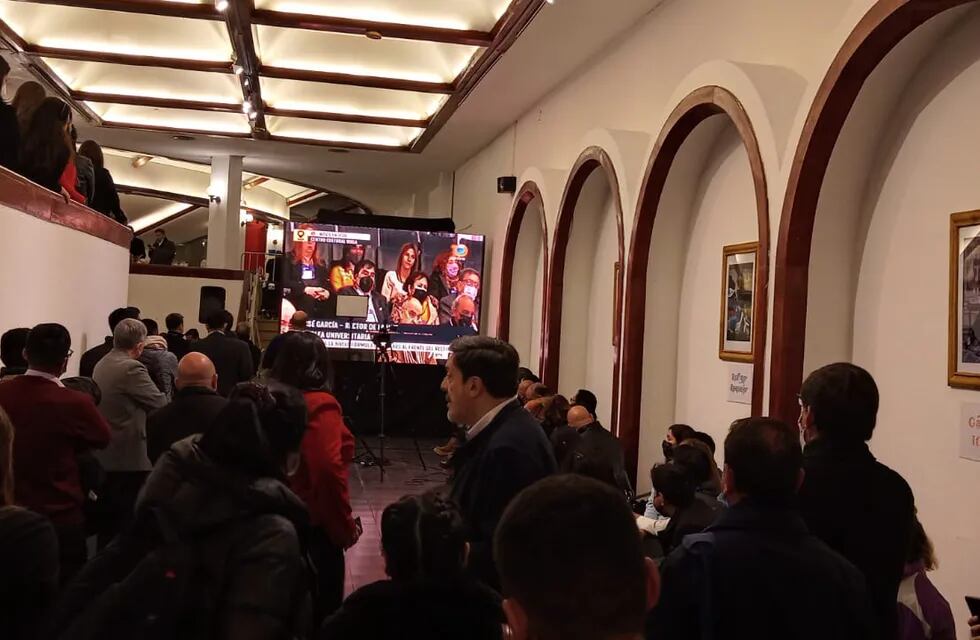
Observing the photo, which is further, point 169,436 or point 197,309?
point 197,309

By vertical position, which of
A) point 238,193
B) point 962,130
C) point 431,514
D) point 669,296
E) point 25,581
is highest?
point 238,193

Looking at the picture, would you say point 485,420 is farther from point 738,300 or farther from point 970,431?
point 738,300

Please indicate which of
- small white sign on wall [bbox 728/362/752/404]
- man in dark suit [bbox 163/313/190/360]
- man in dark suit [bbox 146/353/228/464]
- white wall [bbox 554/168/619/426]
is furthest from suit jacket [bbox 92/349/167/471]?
white wall [bbox 554/168/619/426]

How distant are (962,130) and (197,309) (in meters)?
10.2

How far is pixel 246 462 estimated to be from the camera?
1.96 metres

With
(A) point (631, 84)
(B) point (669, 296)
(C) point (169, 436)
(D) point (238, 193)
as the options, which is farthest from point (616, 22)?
(D) point (238, 193)

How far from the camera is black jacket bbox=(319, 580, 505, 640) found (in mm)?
1662

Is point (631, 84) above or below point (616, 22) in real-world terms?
below

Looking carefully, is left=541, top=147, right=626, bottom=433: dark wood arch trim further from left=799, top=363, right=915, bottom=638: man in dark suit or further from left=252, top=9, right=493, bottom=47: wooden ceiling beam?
left=799, top=363, right=915, bottom=638: man in dark suit

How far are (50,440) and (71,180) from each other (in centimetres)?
395

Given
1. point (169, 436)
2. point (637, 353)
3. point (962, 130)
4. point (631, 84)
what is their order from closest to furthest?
point (169, 436), point (962, 130), point (637, 353), point (631, 84)

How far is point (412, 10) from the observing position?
26.2 ft

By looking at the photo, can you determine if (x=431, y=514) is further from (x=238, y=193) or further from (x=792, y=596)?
(x=238, y=193)

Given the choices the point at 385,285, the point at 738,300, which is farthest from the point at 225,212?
the point at 738,300
